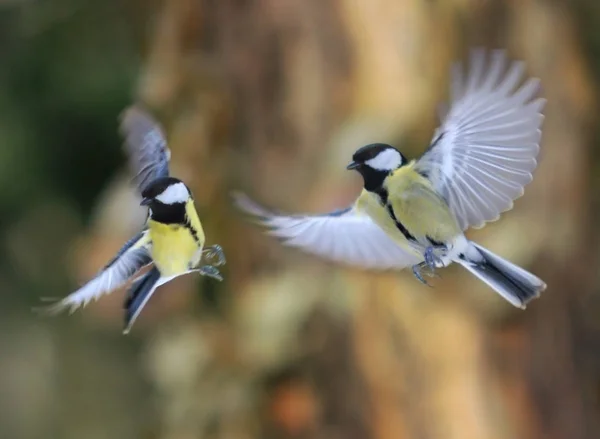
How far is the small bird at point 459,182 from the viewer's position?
29 centimetres

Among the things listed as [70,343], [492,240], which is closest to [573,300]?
[492,240]

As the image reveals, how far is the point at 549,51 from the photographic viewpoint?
906 millimetres

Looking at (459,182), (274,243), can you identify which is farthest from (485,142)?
(274,243)

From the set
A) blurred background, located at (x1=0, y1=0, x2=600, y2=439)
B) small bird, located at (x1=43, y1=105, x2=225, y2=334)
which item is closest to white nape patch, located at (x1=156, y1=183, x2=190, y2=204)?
small bird, located at (x1=43, y1=105, x2=225, y2=334)

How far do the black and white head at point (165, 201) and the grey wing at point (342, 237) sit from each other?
86mm

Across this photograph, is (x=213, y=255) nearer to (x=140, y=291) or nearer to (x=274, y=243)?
(x=140, y=291)

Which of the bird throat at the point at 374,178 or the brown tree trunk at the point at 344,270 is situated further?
the brown tree trunk at the point at 344,270

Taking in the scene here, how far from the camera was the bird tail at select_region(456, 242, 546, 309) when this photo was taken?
1.05ft

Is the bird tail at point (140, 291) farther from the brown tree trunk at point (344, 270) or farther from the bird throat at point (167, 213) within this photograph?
the brown tree trunk at point (344, 270)

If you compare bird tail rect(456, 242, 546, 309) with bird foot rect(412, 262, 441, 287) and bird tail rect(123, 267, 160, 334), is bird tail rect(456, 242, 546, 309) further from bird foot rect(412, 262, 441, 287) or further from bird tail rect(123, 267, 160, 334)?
bird tail rect(123, 267, 160, 334)

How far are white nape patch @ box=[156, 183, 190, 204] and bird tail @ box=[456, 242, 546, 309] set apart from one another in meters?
0.12

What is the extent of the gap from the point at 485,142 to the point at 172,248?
0.43 feet

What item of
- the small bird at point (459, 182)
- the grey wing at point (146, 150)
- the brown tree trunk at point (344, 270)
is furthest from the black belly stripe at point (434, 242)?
the brown tree trunk at point (344, 270)

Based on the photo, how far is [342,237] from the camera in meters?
0.35
